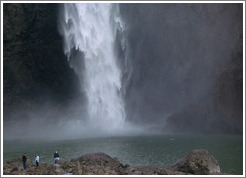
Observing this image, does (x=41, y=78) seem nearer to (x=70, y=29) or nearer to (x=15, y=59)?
(x=15, y=59)

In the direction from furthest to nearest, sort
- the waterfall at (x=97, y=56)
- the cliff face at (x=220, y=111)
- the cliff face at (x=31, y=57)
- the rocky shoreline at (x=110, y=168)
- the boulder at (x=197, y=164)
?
the waterfall at (x=97, y=56)
the cliff face at (x=31, y=57)
the cliff face at (x=220, y=111)
the boulder at (x=197, y=164)
the rocky shoreline at (x=110, y=168)

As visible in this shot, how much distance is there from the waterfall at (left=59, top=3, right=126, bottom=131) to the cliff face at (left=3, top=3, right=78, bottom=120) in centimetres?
221

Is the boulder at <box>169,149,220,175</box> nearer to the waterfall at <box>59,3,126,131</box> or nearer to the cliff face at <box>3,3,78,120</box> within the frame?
the waterfall at <box>59,3,126,131</box>

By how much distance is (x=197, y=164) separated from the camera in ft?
88.4

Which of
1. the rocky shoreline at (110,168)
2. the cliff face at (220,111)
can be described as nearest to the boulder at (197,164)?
the rocky shoreline at (110,168)

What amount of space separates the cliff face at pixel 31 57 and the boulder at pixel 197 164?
49214mm

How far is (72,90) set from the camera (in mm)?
76625

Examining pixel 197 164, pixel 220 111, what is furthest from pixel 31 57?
pixel 197 164

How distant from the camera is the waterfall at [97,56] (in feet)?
241

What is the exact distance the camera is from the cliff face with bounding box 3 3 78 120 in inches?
2810

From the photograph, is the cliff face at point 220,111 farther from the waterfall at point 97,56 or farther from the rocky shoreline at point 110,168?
the rocky shoreline at point 110,168

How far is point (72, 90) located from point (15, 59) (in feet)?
38.3

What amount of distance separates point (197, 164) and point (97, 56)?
161 ft

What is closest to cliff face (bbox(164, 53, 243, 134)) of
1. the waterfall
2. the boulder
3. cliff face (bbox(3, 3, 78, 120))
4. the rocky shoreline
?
the waterfall
